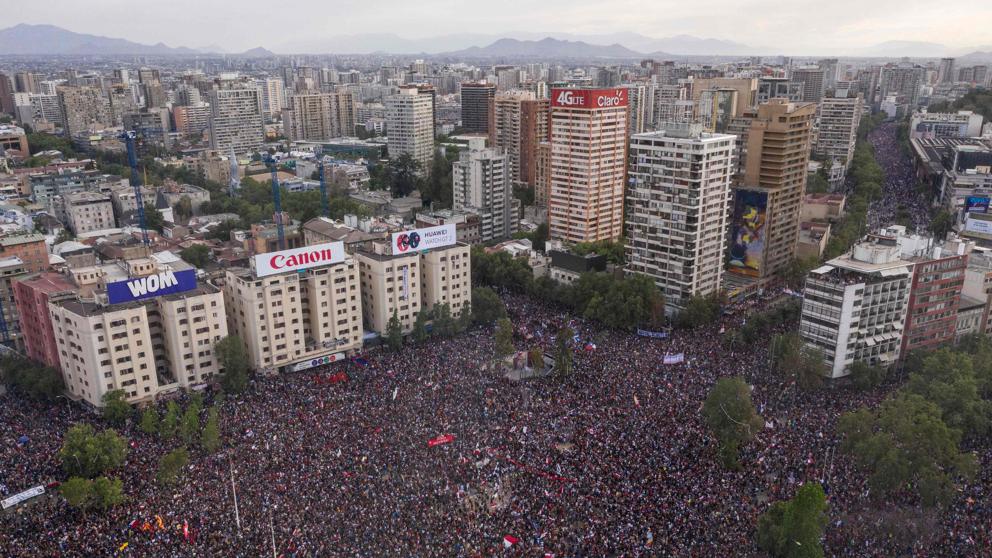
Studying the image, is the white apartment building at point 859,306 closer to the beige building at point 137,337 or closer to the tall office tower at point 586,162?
the tall office tower at point 586,162

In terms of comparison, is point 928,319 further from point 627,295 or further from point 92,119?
point 92,119

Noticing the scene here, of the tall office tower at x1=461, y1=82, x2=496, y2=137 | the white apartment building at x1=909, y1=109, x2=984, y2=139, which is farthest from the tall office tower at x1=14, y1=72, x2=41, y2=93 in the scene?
the white apartment building at x1=909, y1=109, x2=984, y2=139

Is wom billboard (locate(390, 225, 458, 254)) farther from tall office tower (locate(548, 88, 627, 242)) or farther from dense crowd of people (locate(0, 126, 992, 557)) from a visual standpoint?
tall office tower (locate(548, 88, 627, 242))

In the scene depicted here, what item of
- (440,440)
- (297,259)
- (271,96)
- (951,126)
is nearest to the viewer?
(440,440)

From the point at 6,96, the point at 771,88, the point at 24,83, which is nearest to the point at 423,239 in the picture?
the point at 771,88

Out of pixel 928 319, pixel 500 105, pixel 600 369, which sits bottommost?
pixel 600 369

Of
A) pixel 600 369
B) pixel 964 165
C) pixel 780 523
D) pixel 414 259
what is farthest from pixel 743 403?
pixel 964 165

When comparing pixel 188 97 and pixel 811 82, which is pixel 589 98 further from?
pixel 188 97

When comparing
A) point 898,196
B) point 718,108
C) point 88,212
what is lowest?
point 898,196
